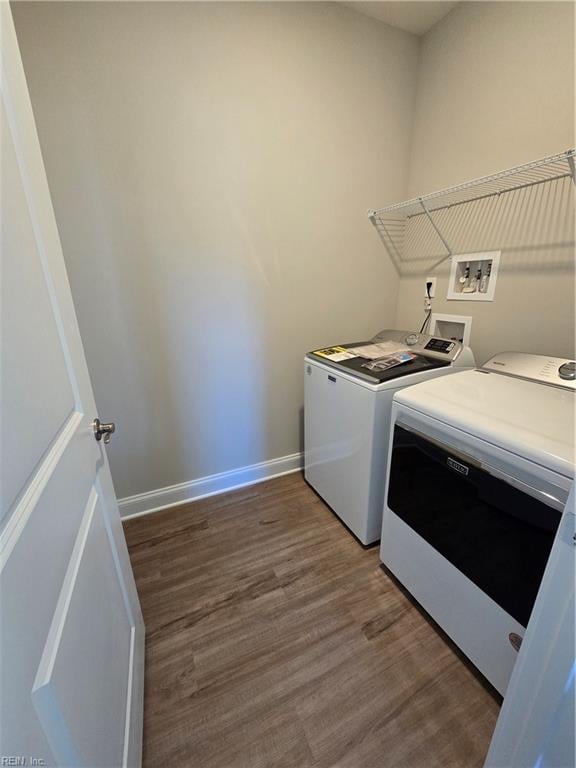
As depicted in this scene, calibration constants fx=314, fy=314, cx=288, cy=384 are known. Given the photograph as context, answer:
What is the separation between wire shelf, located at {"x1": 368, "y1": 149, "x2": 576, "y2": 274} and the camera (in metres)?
1.25

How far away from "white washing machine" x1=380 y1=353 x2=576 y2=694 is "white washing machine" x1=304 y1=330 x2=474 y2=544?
133 millimetres

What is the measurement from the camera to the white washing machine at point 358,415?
1.36 m

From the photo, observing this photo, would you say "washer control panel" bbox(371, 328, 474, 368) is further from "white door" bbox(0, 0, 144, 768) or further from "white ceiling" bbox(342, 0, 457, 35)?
"white ceiling" bbox(342, 0, 457, 35)

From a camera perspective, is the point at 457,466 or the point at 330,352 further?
the point at 330,352

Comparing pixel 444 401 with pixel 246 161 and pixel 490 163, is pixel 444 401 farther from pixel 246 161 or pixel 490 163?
pixel 246 161

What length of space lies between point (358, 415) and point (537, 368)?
0.72 metres

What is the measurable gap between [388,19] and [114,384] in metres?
2.37

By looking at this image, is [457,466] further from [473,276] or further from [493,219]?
[493,219]

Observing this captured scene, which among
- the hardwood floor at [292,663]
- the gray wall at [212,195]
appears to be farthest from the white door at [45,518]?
the gray wall at [212,195]

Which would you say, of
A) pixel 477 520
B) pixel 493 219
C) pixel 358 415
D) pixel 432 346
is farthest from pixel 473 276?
pixel 477 520

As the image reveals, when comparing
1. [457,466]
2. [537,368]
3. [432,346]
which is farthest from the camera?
[432,346]

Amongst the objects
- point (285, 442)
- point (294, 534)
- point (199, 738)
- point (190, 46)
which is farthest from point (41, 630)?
point (190, 46)

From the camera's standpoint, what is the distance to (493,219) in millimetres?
1509

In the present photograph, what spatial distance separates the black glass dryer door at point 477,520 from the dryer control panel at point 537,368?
1.78 ft
